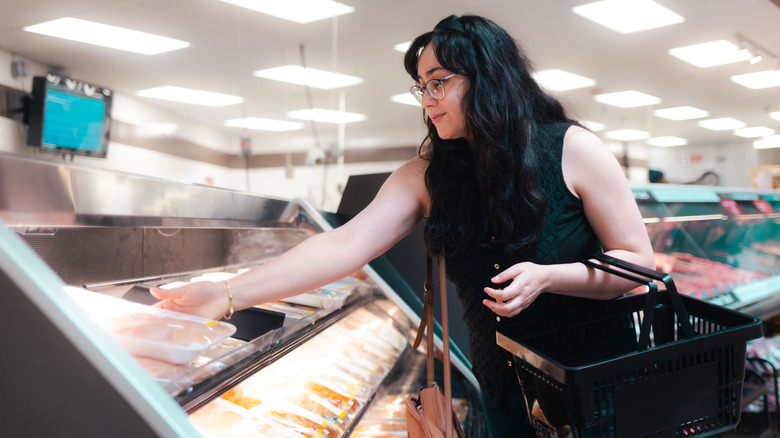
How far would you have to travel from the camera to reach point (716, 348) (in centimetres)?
103

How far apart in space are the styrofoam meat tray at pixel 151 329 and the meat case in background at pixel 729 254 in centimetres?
247

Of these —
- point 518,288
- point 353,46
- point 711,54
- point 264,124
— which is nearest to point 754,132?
point 711,54

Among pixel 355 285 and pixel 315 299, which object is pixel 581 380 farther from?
pixel 355 285

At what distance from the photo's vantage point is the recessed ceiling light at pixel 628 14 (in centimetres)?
559

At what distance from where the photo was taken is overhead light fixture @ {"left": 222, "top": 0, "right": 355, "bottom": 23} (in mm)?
5281

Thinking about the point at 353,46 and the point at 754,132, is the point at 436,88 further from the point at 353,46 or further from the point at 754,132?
the point at 754,132

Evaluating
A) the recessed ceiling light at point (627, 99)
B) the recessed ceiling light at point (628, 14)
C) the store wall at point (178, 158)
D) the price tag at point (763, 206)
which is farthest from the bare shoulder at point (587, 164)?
the recessed ceiling light at point (627, 99)

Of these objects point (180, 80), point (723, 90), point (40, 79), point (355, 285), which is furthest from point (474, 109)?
point (723, 90)

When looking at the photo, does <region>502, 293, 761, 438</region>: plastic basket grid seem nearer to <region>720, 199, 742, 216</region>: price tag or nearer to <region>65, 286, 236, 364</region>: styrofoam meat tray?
<region>65, 286, 236, 364</region>: styrofoam meat tray

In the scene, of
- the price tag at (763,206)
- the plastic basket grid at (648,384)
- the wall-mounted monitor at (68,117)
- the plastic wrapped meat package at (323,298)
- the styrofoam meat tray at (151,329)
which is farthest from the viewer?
the wall-mounted monitor at (68,117)

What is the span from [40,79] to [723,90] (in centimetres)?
1018

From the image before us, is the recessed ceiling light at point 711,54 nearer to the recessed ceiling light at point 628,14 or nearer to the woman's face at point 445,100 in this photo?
the recessed ceiling light at point 628,14

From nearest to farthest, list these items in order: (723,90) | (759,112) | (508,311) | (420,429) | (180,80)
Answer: (508,311)
(420,429)
(180,80)
(723,90)
(759,112)

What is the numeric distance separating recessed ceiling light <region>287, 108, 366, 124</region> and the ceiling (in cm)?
41
